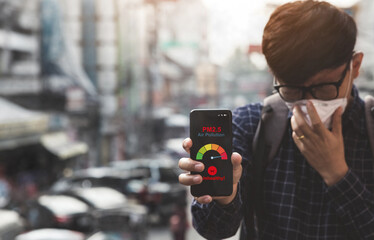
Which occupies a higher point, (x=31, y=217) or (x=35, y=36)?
(x=35, y=36)

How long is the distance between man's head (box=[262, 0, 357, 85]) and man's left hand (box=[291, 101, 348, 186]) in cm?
12

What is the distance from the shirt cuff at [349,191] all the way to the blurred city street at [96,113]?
1.50ft

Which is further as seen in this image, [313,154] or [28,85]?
[28,85]

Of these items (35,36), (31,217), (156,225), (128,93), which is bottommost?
(156,225)

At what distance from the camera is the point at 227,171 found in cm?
149

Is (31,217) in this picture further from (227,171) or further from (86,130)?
(86,130)

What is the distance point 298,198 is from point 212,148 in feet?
1.19

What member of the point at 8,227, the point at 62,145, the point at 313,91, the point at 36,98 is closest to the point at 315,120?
the point at 313,91

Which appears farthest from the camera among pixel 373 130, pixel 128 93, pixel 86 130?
pixel 128 93

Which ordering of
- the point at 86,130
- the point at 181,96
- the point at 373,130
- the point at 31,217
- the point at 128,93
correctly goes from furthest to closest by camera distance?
the point at 181,96 < the point at 128,93 < the point at 86,130 < the point at 31,217 < the point at 373,130

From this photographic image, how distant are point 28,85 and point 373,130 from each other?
47.8ft

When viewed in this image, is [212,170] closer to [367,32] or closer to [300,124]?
[300,124]

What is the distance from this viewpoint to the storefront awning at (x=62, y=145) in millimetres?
15688

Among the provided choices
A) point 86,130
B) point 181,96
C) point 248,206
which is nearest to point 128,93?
point 86,130
